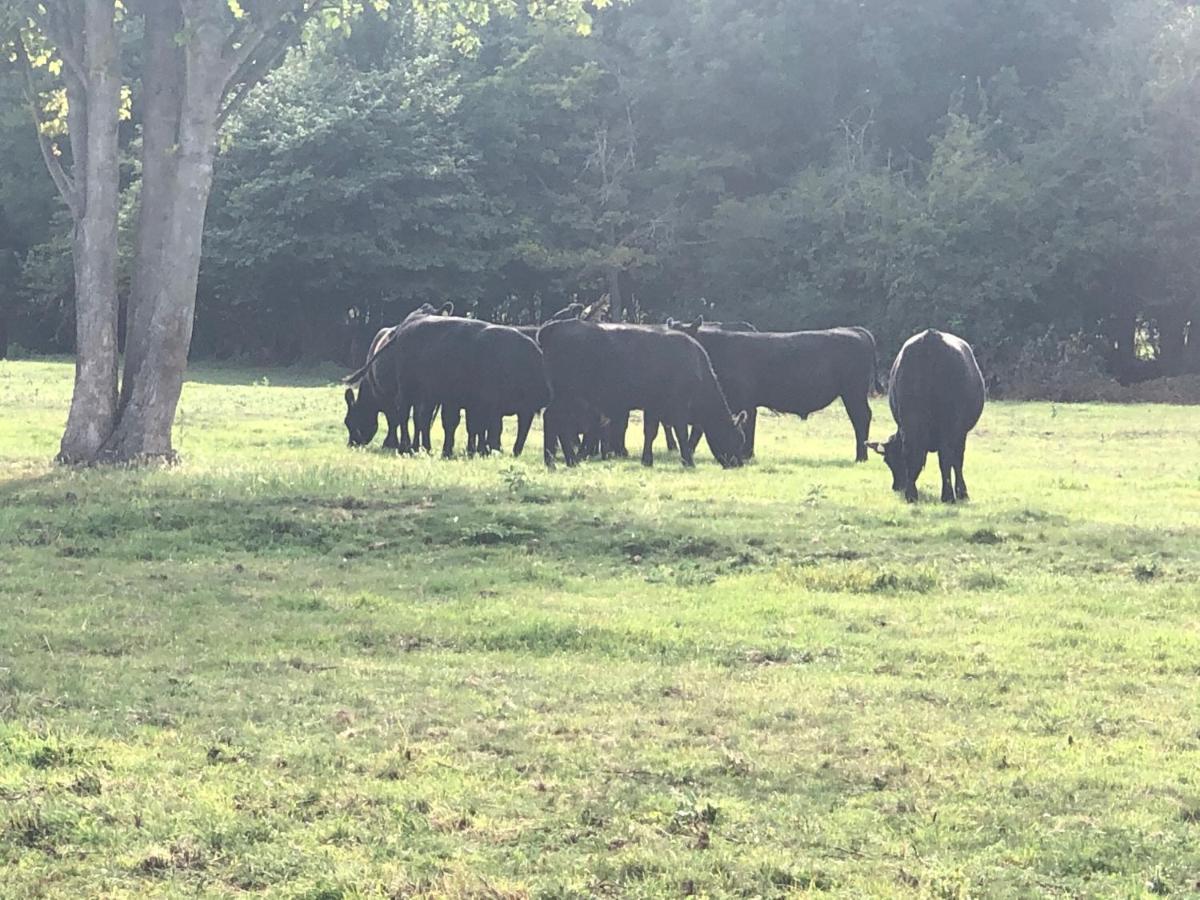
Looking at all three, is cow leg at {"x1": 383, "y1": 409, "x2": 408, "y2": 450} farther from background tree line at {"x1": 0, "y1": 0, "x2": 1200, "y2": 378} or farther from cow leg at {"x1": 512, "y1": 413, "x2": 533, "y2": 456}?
background tree line at {"x1": 0, "y1": 0, "x2": 1200, "y2": 378}

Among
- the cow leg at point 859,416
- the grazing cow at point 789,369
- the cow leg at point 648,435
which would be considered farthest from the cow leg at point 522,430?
the cow leg at point 859,416

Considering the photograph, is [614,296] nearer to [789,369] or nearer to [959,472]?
[789,369]

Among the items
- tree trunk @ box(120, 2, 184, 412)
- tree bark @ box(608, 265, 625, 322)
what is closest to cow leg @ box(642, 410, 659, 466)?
tree trunk @ box(120, 2, 184, 412)

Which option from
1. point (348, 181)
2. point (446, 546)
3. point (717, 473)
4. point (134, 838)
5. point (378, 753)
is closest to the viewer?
point (134, 838)

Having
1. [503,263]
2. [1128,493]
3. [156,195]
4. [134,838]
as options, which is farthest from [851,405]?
[503,263]

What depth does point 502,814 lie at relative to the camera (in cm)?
500

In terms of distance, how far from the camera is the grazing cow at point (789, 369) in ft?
62.2

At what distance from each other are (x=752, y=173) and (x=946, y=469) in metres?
29.5

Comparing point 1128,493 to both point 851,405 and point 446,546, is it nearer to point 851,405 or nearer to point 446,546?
point 851,405

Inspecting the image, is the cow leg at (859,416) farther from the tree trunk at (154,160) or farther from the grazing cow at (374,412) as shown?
the tree trunk at (154,160)

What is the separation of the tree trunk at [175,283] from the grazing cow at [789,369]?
6867 mm

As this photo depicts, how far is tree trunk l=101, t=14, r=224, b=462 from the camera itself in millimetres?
14688

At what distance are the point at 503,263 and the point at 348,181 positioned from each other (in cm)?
467

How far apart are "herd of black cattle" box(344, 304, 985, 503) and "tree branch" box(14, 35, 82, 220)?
4.41 m
